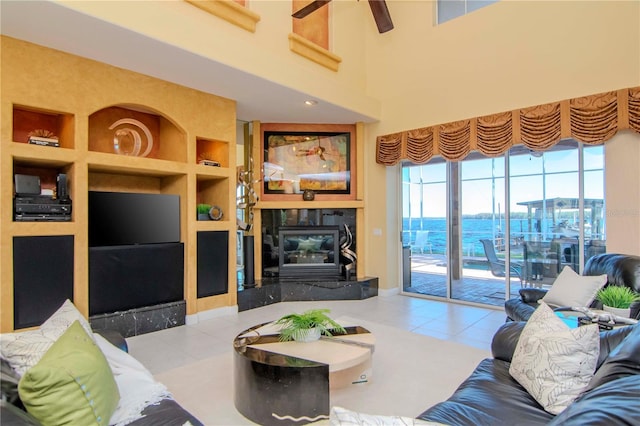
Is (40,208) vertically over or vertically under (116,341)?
over

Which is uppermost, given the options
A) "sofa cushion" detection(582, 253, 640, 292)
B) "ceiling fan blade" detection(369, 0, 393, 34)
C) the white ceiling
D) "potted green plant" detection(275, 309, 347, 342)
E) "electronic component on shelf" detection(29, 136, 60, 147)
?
"ceiling fan blade" detection(369, 0, 393, 34)

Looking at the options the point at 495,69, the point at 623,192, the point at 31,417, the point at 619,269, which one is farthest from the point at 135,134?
the point at 623,192

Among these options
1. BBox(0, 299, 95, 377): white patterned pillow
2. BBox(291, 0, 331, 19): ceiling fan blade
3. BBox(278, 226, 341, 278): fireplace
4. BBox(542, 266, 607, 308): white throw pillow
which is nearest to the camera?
BBox(0, 299, 95, 377): white patterned pillow

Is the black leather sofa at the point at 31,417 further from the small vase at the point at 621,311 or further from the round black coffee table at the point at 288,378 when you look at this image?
the small vase at the point at 621,311

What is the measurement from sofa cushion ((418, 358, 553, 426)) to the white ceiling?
3.79 metres

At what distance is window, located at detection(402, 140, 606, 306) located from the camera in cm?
464

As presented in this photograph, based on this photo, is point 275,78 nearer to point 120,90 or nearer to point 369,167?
point 120,90

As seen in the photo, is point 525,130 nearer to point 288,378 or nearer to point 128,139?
Answer: point 288,378

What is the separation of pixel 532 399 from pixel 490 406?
26 cm

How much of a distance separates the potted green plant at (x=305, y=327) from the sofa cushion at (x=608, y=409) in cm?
196

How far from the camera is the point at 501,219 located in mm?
5383

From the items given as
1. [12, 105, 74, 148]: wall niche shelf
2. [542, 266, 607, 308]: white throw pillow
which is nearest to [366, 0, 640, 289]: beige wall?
[542, 266, 607, 308]: white throw pillow

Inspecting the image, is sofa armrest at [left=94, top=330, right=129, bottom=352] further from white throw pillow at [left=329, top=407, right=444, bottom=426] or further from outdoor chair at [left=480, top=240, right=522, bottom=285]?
outdoor chair at [left=480, top=240, right=522, bottom=285]

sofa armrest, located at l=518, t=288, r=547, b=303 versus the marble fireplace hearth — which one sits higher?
sofa armrest, located at l=518, t=288, r=547, b=303
